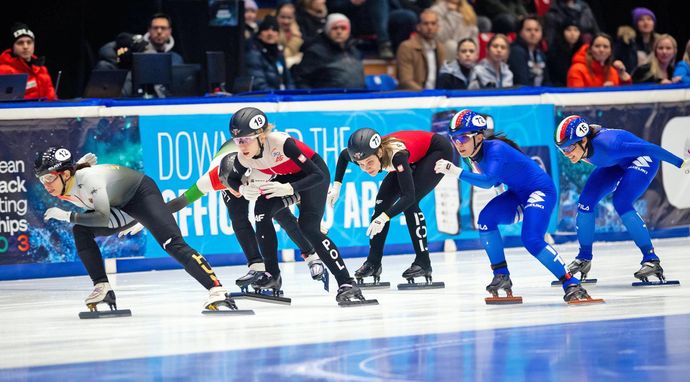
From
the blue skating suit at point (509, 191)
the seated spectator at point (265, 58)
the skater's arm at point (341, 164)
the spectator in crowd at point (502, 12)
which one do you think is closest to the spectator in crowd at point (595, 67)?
the spectator in crowd at point (502, 12)

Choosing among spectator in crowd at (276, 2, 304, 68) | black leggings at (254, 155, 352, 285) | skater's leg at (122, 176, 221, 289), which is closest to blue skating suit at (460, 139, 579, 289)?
black leggings at (254, 155, 352, 285)

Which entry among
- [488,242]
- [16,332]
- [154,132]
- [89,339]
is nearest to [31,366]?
[89,339]

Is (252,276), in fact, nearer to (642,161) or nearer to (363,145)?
(363,145)

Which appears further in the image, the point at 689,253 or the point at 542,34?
the point at 542,34

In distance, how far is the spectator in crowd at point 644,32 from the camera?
57.5 feet

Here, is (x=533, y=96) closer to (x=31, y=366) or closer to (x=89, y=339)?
(x=89, y=339)

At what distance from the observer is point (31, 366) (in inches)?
282

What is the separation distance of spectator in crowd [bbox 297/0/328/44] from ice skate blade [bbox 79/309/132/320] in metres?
7.80

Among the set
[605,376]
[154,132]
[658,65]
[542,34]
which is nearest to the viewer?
[605,376]

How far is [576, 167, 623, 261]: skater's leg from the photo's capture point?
36.4 feet

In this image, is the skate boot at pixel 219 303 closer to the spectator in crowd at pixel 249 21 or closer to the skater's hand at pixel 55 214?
the skater's hand at pixel 55 214

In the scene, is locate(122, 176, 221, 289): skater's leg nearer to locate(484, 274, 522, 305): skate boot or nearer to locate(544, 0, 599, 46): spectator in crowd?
locate(484, 274, 522, 305): skate boot

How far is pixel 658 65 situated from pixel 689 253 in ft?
12.4

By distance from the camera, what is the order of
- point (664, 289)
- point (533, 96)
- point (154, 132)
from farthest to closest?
1. point (533, 96)
2. point (154, 132)
3. point (664, 289)
